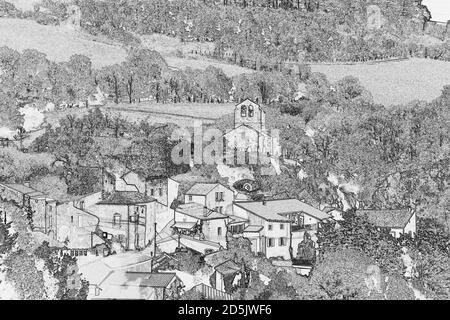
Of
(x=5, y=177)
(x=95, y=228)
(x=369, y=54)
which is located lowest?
(x=95, y=228)

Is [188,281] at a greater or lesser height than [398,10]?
lesser

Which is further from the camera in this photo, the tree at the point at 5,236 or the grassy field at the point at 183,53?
the grassy field at the point at 183,53

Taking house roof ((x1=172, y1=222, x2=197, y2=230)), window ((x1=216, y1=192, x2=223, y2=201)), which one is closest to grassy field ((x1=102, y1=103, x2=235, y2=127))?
window ((x1=216, y1=192, x2=223, y2=201))

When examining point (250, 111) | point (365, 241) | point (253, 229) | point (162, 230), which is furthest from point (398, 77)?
point (162, 230)

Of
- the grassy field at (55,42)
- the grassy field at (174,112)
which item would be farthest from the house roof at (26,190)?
the grassy field at (55,42)

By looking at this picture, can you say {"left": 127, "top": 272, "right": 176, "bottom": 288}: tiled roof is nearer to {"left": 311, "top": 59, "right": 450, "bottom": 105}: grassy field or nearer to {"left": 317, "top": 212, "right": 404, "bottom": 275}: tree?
{"left": 317, "top": 212, "right": 404, "bottom": 275}: tree

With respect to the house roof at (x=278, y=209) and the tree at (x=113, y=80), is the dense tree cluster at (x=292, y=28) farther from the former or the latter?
the house roof at (x=278, y=209)

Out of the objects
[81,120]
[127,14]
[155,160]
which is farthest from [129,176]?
[127,14]

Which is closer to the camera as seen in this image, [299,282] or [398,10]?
[299,282]
